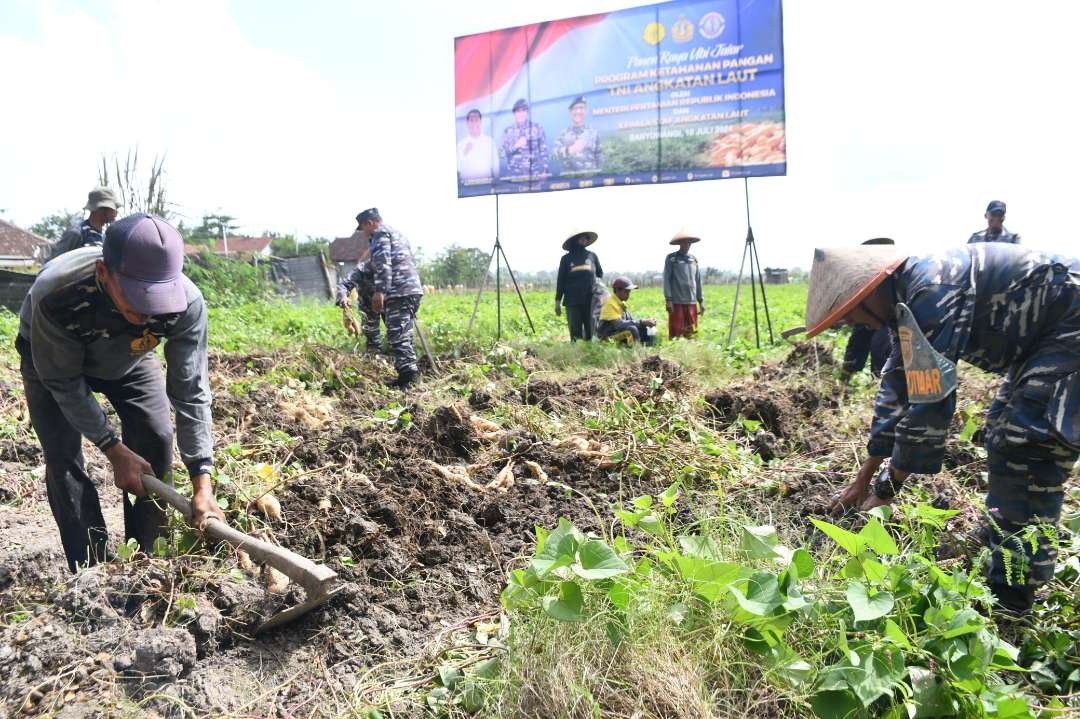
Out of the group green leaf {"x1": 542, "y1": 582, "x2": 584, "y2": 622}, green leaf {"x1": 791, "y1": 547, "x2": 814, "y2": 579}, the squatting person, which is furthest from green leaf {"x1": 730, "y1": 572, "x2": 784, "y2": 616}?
the squatting person

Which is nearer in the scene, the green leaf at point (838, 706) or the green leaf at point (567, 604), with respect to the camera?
the green leaf at point (838, 706)

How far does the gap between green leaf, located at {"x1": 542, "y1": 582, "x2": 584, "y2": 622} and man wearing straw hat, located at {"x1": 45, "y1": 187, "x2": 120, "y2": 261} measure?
5.67 m

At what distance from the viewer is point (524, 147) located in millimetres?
8766

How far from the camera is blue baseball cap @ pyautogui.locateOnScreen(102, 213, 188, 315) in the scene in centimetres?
222

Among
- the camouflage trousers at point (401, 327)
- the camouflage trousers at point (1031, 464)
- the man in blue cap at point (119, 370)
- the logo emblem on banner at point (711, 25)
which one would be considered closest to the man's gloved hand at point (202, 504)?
the man in blue cap at point (119, 370)

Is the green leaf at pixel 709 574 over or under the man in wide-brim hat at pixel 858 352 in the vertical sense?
under

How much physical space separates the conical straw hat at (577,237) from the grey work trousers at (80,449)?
5686 millimetres

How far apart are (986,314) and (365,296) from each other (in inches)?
245

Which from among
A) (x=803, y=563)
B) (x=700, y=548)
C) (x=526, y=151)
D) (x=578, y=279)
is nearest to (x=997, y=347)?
(x=803, y=563)

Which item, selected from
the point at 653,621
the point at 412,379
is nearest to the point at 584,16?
the point at 412,379

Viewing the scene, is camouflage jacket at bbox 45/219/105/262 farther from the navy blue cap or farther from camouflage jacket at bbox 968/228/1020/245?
camouflage jacket at bbox 968/228/1020/245

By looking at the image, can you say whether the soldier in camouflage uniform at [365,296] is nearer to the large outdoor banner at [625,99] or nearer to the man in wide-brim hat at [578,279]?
the man in wide-brim hat at [578,279]

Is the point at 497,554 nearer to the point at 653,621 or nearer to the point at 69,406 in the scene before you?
the point at 653,621

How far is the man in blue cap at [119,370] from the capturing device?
2.27 m
